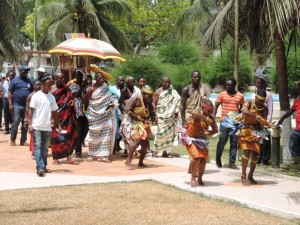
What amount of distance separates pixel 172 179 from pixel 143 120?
170 cm

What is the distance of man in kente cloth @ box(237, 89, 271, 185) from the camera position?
919 cm

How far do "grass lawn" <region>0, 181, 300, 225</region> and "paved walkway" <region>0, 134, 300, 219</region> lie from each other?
394mm

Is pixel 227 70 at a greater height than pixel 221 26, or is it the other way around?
pixel 221 26

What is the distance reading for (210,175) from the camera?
10398mm

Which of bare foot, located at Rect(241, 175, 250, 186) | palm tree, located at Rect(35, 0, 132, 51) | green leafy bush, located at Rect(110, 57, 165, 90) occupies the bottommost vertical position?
bare foot, located at Rect(241, 175, 250, 186)

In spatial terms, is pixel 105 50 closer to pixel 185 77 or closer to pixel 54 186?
pixel 54 186

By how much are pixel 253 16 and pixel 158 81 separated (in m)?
13.8

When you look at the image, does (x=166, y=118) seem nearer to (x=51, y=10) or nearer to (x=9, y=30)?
(x=9, y=30)

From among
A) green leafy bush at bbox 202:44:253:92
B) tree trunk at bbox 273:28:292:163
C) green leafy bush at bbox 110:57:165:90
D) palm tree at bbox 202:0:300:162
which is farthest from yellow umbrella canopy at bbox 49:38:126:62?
green leafy bush at bbox 202:44:253:92

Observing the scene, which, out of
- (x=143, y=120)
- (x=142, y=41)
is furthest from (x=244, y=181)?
(x=142, y=41)

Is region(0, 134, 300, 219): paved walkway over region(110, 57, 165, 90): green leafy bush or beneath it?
beneath

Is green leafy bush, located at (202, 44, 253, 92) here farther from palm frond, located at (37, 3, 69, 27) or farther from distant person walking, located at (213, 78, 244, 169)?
distant person walking, located at (213, 78, 244, 169)

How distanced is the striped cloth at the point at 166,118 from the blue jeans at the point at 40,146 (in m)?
3.12

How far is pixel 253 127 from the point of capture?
927 cm
